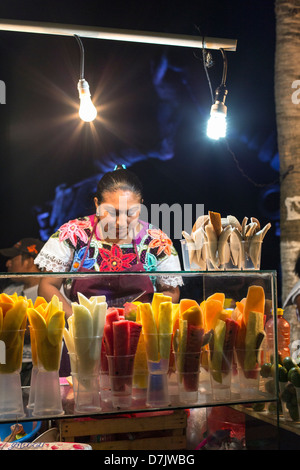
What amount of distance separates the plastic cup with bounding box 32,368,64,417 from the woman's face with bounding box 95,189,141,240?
5.52ft

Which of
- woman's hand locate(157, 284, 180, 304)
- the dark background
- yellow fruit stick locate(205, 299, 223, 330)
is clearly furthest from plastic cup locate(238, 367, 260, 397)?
the dark background

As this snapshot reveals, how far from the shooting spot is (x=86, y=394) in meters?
1.13

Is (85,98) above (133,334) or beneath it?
above

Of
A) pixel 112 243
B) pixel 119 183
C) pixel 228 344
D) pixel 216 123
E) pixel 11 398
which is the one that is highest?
pixel 216 123

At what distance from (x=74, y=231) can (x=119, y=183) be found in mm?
423

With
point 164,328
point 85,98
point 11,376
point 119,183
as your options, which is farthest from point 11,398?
point 85,98

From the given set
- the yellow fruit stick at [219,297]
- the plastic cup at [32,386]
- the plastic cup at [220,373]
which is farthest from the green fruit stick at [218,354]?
the plastic cup at [32,386]

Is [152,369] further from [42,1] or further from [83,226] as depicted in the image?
[42,1]

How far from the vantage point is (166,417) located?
4.04ft

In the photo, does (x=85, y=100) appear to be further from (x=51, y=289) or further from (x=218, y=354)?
(x=218, y=354)

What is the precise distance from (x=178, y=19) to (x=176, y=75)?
45 centimetres

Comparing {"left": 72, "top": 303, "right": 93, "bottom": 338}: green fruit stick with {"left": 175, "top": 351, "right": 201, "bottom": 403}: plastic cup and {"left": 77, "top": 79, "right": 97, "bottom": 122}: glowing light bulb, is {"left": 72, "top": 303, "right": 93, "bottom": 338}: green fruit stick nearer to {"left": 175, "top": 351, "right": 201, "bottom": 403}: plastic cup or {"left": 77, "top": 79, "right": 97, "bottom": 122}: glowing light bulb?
{"left": 175, "top": 351, "right": 201, "bottom": 403}: plastic cup

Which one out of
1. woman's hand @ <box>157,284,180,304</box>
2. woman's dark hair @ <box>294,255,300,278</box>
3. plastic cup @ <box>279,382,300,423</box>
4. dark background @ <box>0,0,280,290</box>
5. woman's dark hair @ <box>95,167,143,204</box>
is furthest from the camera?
woman's dark hair @ <box>294,255,300,278</box>

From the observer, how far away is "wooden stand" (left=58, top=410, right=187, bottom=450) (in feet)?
3.95
